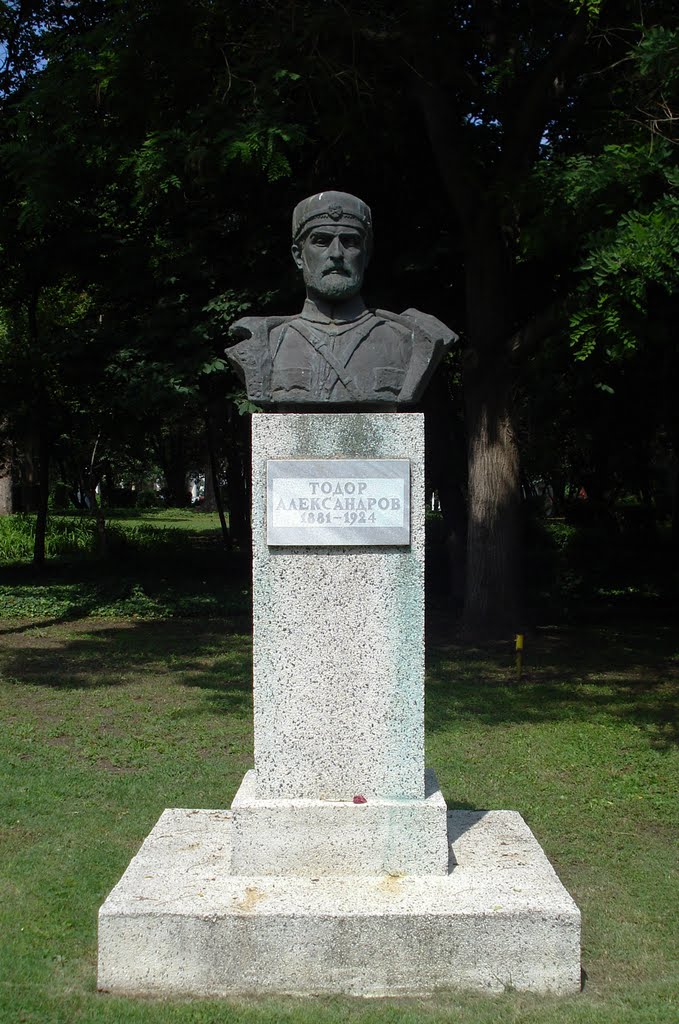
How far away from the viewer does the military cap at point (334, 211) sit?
462cm

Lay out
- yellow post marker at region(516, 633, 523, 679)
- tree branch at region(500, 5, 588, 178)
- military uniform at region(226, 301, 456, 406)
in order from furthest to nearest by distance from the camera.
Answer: tree branch at region(500, 5, 588, 178) < yellow post marker at region(516, 633, 523, 679) < military uniform at region(226, 301, 456, 406)

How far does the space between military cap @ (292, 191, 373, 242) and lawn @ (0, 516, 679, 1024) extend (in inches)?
130

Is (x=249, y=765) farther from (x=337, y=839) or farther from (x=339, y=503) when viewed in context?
(x=339, y=503)

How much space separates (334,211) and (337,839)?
2795 mm

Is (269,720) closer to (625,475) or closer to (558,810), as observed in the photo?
(558,810)

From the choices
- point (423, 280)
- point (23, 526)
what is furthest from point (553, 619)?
point (23, 526)

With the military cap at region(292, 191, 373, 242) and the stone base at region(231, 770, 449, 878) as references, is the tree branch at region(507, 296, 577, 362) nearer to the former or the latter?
the military cap at region(292, 191, 373, 242)

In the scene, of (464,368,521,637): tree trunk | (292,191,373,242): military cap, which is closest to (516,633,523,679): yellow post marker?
(464,368,521,637): tree trunk

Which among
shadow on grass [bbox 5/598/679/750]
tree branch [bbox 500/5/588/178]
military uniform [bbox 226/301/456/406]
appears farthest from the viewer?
tree branch [bbox 500/5/588/178]

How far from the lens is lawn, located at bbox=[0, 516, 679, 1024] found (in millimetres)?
3992

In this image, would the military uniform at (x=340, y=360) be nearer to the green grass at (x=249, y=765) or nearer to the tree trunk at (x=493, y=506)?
the green grass at (x=249, y=765)

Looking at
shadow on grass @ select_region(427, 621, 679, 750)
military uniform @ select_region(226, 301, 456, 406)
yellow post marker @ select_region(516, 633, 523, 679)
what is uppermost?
military uniform @ select_region(226, 301, 456, 406)

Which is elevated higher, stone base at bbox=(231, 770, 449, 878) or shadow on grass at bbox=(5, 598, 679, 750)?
stone base at bbox=(231, 770, 449, 878)

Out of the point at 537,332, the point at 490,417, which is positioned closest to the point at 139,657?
the point at 490,417
